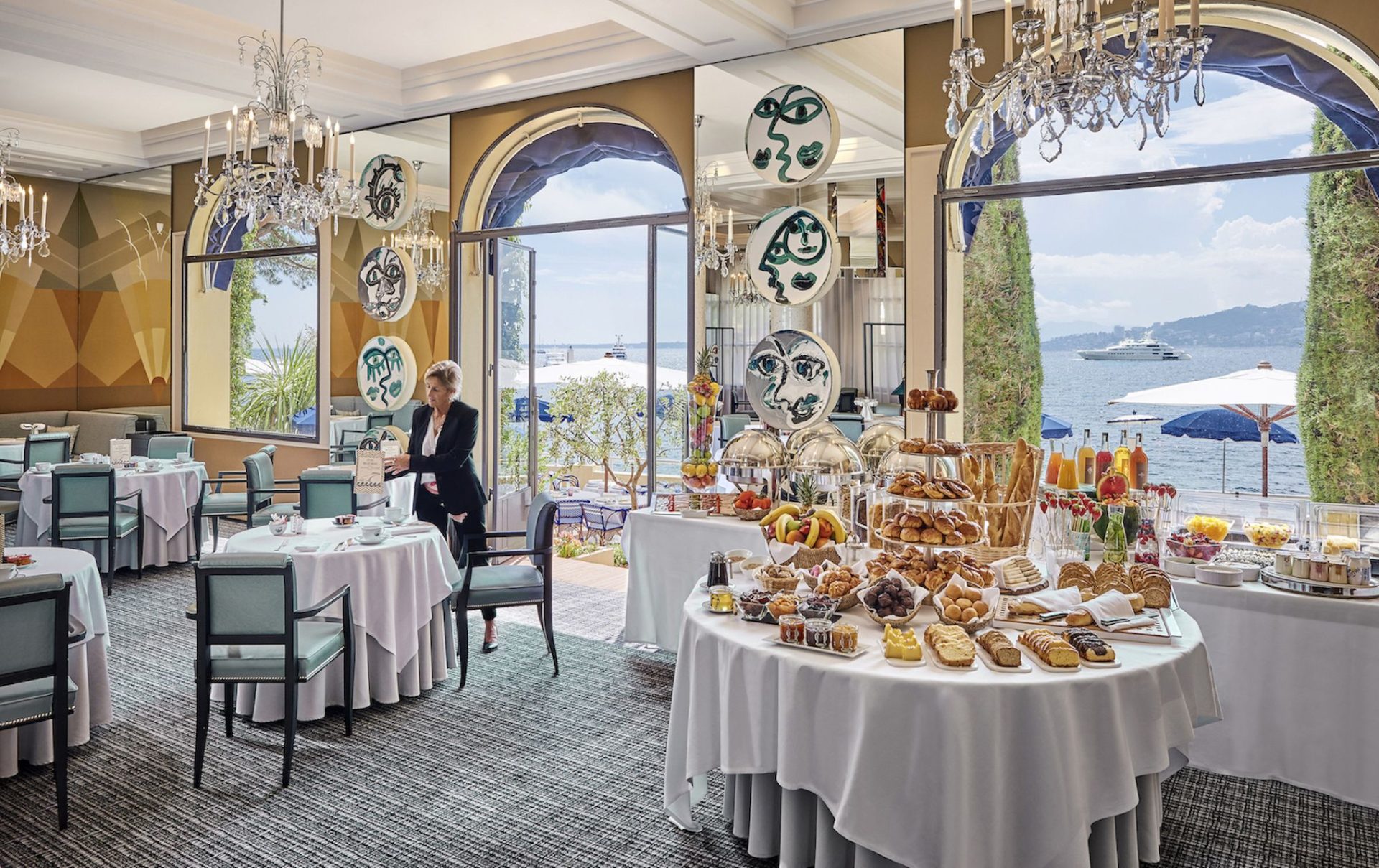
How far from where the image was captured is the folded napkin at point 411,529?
4609 mm

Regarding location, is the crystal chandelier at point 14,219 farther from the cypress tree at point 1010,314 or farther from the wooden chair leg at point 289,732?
the cypress tree at point 1010,314

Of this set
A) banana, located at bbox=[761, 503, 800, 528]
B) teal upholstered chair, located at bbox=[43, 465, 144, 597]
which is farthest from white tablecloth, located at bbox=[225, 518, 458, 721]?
teal upholstered chair, located at bbox=[43, 465, 144, 597]

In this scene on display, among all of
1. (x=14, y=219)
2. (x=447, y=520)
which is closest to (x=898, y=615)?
(x=447, y=520)

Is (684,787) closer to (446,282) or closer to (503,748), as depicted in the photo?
(503,748)

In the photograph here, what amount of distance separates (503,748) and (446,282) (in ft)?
15.9

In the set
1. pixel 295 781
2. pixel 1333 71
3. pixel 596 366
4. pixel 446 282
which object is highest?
pixel 1333 71

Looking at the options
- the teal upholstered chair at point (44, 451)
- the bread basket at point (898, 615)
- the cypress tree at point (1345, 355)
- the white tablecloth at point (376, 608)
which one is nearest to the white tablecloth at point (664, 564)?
the white tablecloth at point (376, 608)

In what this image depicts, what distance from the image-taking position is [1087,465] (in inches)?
161

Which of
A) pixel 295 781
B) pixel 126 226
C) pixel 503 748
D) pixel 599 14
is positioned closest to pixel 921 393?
pixel 503 748

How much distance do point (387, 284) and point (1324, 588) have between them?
6.94 metres

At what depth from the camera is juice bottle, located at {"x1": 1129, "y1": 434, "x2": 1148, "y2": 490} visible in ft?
13.1

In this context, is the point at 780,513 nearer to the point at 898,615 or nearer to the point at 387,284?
the point at 898,615

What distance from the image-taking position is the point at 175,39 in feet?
20.5

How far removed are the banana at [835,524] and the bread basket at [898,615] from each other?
0.57m
